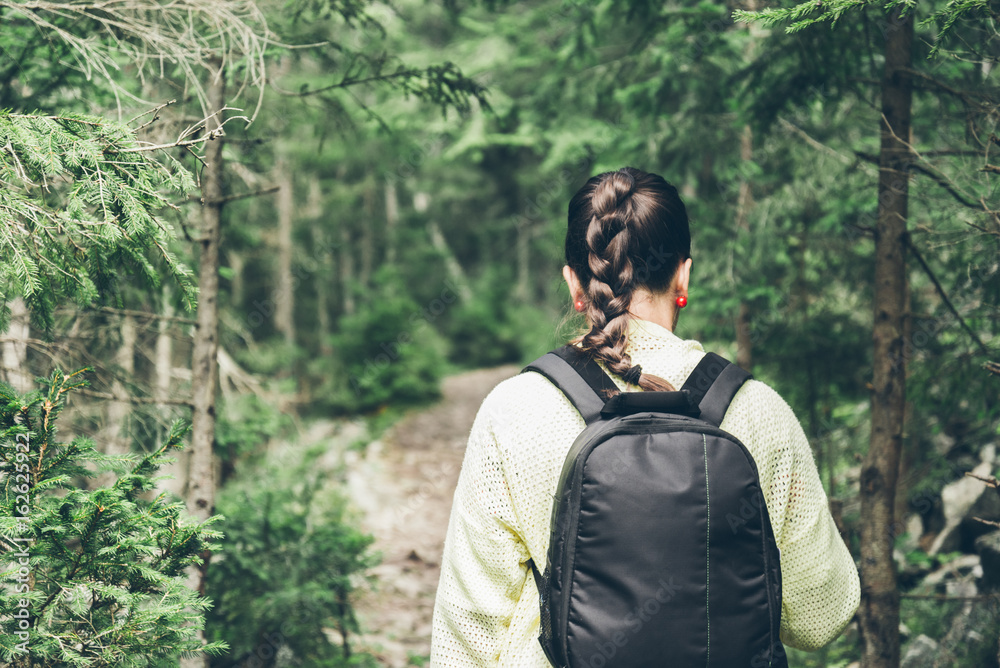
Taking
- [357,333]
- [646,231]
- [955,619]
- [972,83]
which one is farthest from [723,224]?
[357,333]

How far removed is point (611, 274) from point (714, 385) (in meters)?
0.41

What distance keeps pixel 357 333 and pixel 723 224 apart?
9618mm

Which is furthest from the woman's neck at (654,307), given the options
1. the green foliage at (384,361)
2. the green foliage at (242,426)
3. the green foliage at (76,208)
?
the green foliage at (384,361)

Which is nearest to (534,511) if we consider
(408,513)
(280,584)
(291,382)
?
(280,584)

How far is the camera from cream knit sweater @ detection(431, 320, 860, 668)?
5.91 feet

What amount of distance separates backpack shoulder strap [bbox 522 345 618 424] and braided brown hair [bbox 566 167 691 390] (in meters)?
0.04

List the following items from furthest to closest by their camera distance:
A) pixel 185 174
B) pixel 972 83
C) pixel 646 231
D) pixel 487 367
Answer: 1. pixel 487 367
2. pixel 972 83
3. pixel 185 174
4. pixel 646 231

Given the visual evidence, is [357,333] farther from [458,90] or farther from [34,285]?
[34,285]

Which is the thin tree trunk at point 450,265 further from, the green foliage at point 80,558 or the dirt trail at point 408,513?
the green foliage at point 80,558

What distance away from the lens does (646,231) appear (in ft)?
5.89

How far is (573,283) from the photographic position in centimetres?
196

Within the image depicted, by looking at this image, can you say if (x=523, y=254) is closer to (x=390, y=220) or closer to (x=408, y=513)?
(x=390, y=220)

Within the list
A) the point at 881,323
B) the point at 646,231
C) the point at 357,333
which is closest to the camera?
the point at 646,231

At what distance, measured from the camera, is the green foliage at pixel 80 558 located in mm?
2273
